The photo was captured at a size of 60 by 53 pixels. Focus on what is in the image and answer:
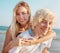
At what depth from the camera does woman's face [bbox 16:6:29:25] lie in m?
1.51

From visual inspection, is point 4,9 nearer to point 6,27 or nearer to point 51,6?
point 6,27

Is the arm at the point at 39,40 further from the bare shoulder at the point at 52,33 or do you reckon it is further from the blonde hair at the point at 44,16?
the blonde hair at the point at 44,16

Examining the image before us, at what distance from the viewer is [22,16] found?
1.53m

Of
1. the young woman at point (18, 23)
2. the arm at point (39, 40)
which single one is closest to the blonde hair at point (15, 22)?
the young woman at point (18, 23)

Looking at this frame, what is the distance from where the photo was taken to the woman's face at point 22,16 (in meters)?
1.51

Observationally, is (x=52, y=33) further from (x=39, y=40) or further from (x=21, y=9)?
(x=21, y=9)

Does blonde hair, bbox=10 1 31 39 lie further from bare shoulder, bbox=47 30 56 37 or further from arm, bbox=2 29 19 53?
bare shoulder, bbox=47 30 56 37

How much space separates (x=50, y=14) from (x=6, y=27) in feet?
1.29

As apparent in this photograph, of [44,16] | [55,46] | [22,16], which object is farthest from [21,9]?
[55,46]

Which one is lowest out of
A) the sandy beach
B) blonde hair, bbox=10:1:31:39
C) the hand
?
the sandy beach

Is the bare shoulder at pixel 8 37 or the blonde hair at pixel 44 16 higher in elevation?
the blonde hair at pixel 44 16

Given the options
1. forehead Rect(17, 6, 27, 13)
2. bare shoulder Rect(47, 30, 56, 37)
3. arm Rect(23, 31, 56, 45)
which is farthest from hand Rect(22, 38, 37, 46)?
forehead Rect(17, 6, 27, 13)

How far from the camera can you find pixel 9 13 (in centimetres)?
160

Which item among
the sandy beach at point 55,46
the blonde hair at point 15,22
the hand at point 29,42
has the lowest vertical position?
the sandy beach at point 55,46
